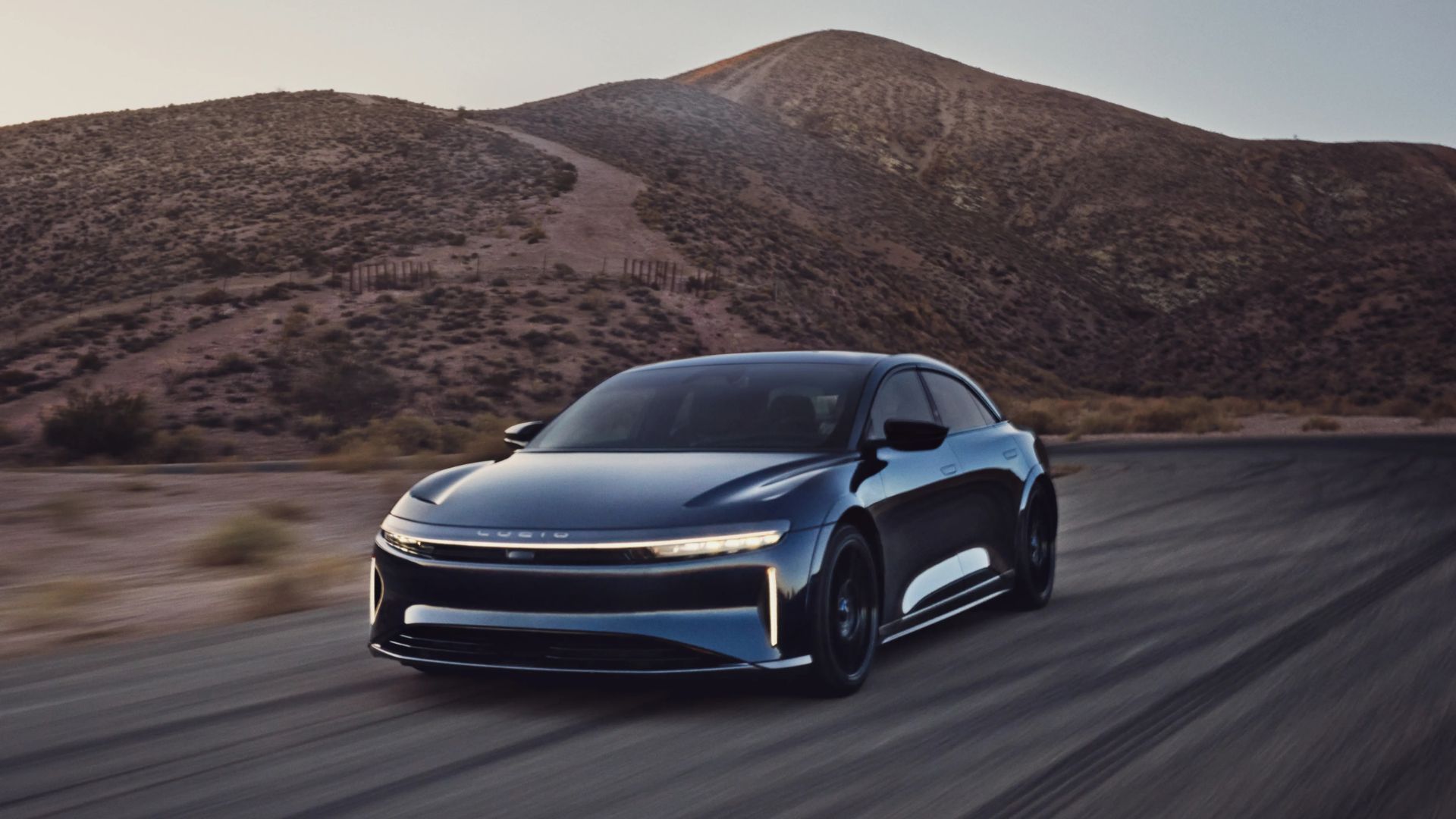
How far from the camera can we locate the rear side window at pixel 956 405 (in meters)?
8.09

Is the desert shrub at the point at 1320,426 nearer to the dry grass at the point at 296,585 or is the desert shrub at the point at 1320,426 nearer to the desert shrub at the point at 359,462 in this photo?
the desert shrub at the point at 359,462

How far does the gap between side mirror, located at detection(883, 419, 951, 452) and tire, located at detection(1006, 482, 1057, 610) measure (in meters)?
1.50

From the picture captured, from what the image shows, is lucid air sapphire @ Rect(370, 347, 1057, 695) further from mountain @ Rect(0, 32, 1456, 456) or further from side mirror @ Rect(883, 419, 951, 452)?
mountain @ Rect(0, 32, 1456, 456)

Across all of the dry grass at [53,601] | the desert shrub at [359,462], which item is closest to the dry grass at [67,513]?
the dry grass at [53,601]

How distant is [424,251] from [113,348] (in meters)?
14.9

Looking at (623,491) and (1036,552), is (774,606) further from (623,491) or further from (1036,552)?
(1036,552)

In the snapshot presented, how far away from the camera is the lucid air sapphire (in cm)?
573

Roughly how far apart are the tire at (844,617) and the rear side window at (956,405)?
5.66 ft

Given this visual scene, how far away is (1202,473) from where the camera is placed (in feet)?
60.6

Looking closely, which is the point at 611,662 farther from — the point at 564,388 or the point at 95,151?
the point at 95,151

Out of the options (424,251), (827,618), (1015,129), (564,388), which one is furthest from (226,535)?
(1015,129)

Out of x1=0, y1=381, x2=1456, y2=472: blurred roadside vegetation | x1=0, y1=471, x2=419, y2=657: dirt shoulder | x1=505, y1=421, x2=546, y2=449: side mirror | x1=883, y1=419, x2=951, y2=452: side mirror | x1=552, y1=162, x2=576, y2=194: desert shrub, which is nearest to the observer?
x1=883, y1=419, x2=951, y2=452: side mirror

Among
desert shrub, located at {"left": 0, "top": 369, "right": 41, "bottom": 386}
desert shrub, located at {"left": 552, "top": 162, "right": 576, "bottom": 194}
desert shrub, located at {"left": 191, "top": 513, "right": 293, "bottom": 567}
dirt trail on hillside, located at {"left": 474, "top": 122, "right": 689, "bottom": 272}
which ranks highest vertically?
desert shrub, located at {"left": 552, "top": 162, "right": 576, "bottom": 194}

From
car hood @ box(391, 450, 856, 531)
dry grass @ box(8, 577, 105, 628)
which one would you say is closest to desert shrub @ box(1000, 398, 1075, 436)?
dry grass @ box(8, 577, 105, 628)
